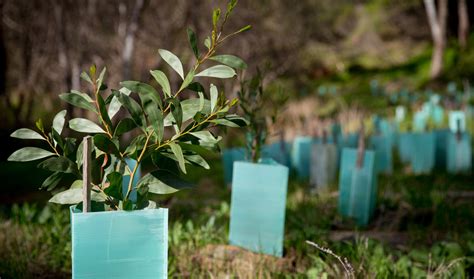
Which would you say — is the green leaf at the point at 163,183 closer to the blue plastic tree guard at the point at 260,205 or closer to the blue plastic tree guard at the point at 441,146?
the blue plastic tree guard at the point at 260,205

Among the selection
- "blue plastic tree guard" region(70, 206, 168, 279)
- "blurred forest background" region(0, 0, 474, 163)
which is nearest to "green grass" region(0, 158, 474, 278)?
"blue plastic tree guard" region(70, 206, 168, 279)

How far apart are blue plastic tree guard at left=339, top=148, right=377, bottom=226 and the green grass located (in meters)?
0.07

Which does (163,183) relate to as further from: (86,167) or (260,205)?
(260,205)

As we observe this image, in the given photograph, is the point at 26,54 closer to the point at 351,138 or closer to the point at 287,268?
the point at 351,138

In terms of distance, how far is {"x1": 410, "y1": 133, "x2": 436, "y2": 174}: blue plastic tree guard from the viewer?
5309 mm

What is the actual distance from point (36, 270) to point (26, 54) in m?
6.30

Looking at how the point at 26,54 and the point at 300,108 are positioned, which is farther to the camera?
the point at 300,108

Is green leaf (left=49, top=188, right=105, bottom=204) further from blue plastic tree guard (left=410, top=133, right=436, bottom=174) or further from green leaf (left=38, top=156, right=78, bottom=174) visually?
blue plastic tree guard (left=410, top=133, right=436, bottom=174)

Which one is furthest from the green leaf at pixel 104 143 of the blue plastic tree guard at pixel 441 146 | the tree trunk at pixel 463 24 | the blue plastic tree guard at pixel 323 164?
the tree trunk at pixel 463 24

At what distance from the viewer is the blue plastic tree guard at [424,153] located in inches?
209

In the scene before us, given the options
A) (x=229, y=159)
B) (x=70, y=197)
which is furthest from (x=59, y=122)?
(x=229, y=159)

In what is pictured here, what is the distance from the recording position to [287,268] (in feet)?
8.02

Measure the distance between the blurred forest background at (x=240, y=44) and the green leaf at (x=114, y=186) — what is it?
1913mm

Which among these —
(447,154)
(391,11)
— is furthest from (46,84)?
(391,11)
